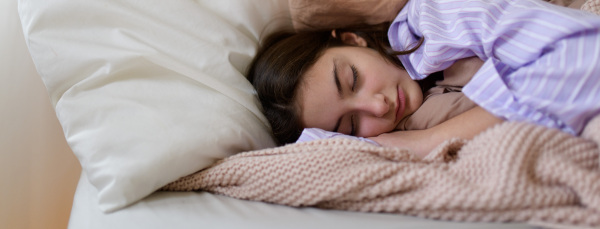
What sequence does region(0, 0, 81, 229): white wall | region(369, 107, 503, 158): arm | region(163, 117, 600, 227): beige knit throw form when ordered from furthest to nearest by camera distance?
region(0, 0, 81, 229): white wall, region(369, 107, 503, 158): arm, region(163, 117, 600, 227): beige knit throw

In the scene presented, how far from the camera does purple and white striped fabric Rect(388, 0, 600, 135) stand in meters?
0.71

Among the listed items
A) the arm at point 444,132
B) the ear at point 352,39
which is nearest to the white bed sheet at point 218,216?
the arm at point 444,132

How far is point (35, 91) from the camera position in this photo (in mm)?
1175

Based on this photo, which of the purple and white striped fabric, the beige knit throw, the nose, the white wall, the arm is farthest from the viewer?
the white wall

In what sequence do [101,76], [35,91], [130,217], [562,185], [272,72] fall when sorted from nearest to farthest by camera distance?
[562,185], [130,217], [101,76], [272,72], [35,91]

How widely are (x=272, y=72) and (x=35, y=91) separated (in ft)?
Answer: 1.90

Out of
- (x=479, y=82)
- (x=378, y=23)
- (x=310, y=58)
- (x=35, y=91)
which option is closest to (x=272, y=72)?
(x=310, y=58)

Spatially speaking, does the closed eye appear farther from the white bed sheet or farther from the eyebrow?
the white bed sheet

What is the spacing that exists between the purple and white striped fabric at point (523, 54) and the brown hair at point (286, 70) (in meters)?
0.09

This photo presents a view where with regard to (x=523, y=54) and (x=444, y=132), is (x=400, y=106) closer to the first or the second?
(x=444, y=132)

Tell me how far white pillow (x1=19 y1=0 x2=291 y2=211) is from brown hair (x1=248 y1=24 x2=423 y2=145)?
0.03 metres

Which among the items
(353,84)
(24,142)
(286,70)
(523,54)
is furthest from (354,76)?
(24,142)

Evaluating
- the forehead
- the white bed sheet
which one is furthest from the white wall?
the forehead

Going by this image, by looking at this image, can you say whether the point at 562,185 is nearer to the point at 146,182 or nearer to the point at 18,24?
the point at 146,182
